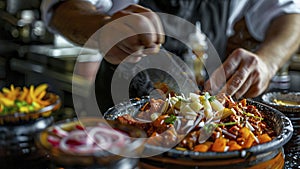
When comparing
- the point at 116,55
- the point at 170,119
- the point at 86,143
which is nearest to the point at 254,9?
the point at 116,55

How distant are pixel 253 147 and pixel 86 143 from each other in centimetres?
37

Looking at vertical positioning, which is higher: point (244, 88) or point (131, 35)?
point (131, 35)

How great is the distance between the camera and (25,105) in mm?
979

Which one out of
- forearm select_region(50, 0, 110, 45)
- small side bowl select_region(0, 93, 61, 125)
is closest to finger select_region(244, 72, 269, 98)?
forearm select_region(50, 0, 110, 45)

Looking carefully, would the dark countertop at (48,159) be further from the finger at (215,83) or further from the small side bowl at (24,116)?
the finger at (215,83)

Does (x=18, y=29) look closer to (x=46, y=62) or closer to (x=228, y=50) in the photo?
(x=46, y=62)

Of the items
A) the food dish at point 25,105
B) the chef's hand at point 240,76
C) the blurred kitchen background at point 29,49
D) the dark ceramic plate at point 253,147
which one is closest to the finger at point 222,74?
the chef's hand at point 240,76

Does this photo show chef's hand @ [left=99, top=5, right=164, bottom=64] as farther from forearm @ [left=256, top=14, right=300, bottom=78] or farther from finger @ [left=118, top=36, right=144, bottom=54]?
forearm @ [left=256, top=14, right=300, bottom=78]

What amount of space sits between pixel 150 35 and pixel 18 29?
3.31 metres

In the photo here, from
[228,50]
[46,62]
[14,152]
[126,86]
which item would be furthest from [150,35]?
[46,62]

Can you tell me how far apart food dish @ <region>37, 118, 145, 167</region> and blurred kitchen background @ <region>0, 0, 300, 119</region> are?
8.87 ft

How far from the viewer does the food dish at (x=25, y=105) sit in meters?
0.90

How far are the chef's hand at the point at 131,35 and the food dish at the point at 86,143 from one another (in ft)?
1.33

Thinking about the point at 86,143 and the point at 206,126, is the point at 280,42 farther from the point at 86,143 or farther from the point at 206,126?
the point at 86,143
